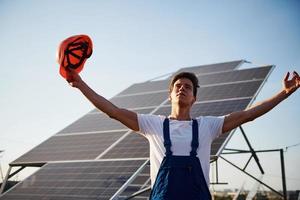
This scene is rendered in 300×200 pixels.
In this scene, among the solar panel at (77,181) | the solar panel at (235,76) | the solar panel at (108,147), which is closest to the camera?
the solar panel at (77,181)

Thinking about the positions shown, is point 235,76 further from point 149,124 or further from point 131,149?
point 149,124

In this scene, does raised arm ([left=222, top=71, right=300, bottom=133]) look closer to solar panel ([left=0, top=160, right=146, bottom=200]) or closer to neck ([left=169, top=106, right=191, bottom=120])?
neck ([left=169, top=106, right=191, bottom=120])

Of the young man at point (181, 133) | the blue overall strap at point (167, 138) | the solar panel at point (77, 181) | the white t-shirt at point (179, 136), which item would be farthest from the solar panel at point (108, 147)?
the blue overall strap at point (167, 138)

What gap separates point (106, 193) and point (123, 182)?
1.46ft

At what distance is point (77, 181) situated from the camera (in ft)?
27.1

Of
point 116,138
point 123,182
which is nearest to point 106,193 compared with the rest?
point 123,182

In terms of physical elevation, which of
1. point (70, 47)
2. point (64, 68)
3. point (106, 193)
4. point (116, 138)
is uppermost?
point (70, 47)

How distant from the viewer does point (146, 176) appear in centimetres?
784

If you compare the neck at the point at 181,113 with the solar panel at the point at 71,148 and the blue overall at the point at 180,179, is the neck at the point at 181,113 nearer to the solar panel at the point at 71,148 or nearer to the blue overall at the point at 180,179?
the blue overall at the point at 180,179

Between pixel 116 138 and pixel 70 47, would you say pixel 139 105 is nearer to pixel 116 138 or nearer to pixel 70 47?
pixel 116 138

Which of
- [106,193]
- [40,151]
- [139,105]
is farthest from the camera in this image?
[139,105]

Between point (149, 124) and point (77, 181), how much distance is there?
244 inches

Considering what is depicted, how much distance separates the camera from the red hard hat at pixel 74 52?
8.88ft

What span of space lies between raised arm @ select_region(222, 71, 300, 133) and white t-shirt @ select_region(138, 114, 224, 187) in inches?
3.1
